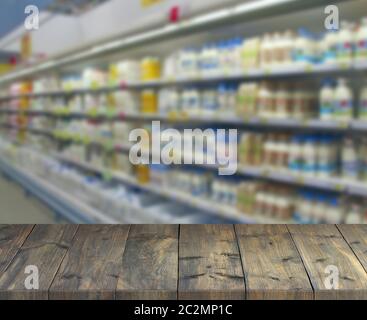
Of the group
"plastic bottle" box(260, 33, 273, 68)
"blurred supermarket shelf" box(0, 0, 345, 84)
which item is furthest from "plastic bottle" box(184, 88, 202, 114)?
"plastic bottle" box(260, 33, 273, 68)

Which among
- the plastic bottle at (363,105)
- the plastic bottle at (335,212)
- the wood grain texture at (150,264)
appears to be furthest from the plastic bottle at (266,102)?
the wood grain texture at (150,264)

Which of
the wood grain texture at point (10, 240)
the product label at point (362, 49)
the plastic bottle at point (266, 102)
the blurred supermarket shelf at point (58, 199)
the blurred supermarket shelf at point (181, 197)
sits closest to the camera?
the wood grain texture at point (10, 240)

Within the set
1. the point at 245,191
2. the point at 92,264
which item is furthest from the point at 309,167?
the point at 92,264

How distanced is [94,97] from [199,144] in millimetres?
868

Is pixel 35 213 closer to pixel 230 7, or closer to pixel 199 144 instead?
pixel 199 144

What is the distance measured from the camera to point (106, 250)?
1507mm

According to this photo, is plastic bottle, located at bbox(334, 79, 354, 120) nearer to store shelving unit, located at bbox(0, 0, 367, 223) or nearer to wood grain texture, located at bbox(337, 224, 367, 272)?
store shelving unit, located at bbox(0, 0, 367, 223)

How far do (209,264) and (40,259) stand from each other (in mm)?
570

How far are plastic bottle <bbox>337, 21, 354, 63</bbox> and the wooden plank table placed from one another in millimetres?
737

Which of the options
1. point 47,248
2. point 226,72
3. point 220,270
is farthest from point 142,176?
point 220,270

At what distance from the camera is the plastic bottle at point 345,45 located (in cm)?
187

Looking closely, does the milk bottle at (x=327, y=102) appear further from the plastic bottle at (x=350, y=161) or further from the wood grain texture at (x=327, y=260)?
the wood grain texture at (x=327, y=260)
